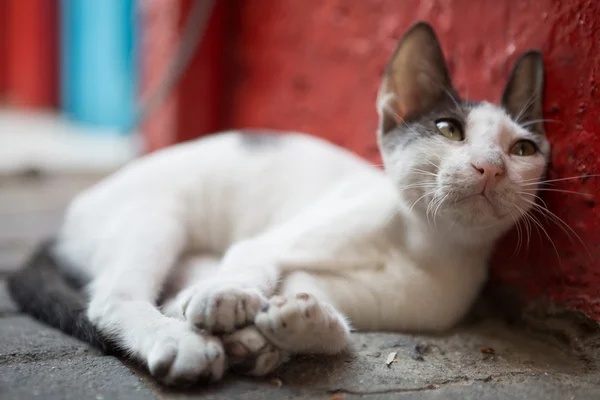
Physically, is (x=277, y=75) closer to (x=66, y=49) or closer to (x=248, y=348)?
(x=248, y=348)

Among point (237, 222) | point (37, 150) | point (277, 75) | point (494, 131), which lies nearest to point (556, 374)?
point (494, 131)

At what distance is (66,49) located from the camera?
7219 mm

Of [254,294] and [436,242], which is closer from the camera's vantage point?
[254,294]

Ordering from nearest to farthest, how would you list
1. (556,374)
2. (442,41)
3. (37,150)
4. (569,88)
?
(556,374), (569,88), (442,41), (37,150)

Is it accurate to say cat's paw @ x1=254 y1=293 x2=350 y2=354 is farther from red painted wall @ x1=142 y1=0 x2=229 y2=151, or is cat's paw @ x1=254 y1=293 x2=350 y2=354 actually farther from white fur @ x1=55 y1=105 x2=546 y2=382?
red painted wall @ x1=142 y1=0 x2=229 y2=151

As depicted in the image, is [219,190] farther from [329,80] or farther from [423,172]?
[329,80]

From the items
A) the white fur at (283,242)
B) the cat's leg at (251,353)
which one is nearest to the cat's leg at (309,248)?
the white fur at (283,242)

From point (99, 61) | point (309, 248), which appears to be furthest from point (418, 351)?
point (99, 61)

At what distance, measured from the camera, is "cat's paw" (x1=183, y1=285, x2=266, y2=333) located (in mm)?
1282

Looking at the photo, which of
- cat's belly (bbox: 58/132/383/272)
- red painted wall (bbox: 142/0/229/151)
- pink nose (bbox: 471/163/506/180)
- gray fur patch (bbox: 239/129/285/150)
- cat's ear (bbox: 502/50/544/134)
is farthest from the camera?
red painted wall (bbox: 142/0/229/151)

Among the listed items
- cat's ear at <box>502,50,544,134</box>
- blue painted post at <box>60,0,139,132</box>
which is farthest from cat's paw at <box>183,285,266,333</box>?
blue painted post at <box>60,0,139,132</box>

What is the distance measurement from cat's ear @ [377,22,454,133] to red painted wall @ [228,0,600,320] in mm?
239

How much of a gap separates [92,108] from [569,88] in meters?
6.07

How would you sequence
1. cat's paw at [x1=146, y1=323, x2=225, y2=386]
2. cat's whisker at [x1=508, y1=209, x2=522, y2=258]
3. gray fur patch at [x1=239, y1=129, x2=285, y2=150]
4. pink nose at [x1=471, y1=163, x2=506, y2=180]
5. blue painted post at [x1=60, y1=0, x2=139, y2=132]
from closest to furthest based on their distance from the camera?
cat's paw at [x1=146, y1=323, x2=225, y2=386] < pink nose at [x1=471, y1=163, x2=506, y2=180] < cat's whisker at [x1=508, y1=209, x2=522, y2=258] < gray fur patch at [x1=239, y1=129, x2=285, y2=150] < blue painted post at [x1=60, y1=0, x2=139, y2=132]
